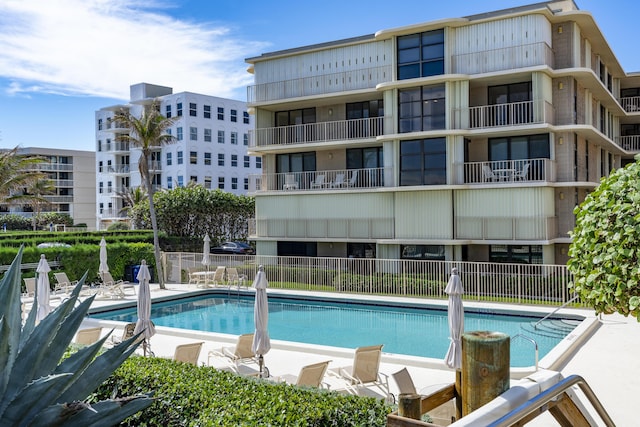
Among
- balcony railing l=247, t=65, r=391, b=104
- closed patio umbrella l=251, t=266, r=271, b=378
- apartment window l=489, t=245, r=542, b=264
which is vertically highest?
balcony railing l=247, t=65, r=391, b=104

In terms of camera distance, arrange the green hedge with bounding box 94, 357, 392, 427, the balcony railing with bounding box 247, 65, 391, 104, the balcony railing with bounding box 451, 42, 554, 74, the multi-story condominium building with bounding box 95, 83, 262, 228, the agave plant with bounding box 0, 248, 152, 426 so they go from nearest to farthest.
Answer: the agave plant with bounding box 0, 248, 152, 426 < the green hedge with bounding box 94, 357, 392, 427 < the balcony railing with bounding box 451, 42, 554, 74 < the balcony railing with bounding box 247, 65, 391, 104 < the multi-story condominium building with bounding box 95, 83, 262, 228

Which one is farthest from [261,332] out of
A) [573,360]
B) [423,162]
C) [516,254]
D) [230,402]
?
[516,254]

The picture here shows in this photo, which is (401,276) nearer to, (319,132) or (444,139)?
(444,139)

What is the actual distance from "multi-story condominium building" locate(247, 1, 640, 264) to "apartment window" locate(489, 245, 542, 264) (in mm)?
48

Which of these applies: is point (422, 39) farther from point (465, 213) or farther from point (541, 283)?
point (541, 283)

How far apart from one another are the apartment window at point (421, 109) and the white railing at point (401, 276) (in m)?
6.52

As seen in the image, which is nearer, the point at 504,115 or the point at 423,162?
the point at 504,115

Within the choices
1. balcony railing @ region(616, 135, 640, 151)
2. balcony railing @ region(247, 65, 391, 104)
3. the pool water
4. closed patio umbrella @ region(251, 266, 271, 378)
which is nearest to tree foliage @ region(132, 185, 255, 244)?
balcony railing @ region(247, 65, 391, 104)

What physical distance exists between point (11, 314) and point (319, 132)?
26.9 metres

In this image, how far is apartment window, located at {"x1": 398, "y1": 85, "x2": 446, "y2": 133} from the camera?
2675cm

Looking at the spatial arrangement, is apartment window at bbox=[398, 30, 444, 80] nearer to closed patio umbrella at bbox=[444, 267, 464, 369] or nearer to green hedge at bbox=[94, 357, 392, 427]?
closed patio umbrella at bbox=[444, 267, 464, 369]

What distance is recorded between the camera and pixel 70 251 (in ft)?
87.7

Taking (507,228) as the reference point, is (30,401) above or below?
below

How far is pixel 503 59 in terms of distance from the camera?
25.9 meters
